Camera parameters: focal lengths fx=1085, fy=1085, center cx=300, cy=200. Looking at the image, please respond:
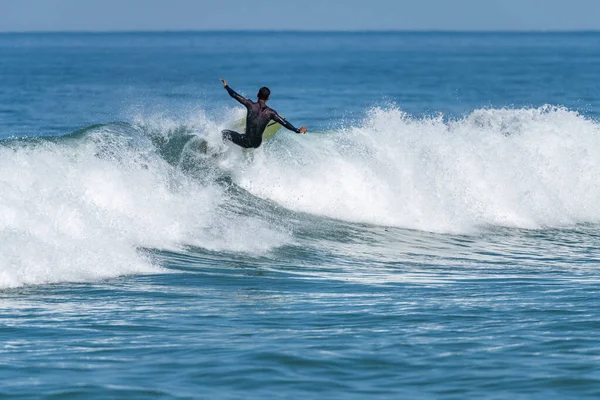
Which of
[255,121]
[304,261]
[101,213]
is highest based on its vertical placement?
[255,121]

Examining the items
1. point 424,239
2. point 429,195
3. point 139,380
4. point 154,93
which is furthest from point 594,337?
point 154,93

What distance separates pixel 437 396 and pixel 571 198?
1466cm

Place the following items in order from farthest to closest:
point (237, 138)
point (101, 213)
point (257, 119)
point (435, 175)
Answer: point (435, 175) < point (237, 138) < point (257, 119) < point (101, 213)

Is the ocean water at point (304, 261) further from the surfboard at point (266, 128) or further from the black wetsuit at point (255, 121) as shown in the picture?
the black wetsuit at point (255, 121)

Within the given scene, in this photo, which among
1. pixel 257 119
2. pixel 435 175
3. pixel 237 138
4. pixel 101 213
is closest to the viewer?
pixel 101 213

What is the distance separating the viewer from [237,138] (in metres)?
19.1

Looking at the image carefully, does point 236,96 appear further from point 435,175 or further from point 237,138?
point 435,175

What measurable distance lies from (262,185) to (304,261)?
5.19 metres

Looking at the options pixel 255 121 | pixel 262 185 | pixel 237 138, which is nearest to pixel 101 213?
pixel 255 121

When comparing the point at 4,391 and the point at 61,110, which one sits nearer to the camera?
the point at 4,391

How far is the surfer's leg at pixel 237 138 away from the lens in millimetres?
18938

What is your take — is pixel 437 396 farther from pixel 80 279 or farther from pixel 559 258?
pixel 559 258

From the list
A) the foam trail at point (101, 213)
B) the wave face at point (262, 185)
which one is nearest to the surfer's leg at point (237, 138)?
the wave face at point (262, 185)

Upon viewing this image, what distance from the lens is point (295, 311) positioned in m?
11.5
